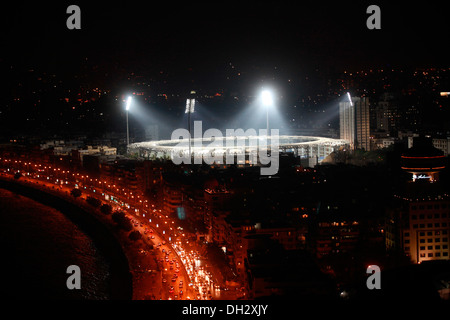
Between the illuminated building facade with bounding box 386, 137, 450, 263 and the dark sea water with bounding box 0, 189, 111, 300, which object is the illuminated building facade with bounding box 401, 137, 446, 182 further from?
the dark sea water with bounding box 0, 189, 111, 300

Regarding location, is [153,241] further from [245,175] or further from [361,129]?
[361,129]

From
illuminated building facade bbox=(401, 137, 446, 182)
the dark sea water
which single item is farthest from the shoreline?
illuminated building facade bbox=(401, 137, 446, 182)

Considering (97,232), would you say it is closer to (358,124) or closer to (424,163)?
(424,163)

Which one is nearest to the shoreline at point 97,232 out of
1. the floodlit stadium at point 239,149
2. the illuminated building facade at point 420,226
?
the floodlit stadium at point 239,149

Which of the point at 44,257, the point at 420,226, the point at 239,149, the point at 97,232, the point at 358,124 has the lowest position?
the point at 44,257

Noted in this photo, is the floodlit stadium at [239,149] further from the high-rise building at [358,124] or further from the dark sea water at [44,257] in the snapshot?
the dark sea water at [44,257]

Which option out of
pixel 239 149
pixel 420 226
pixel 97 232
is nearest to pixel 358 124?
pixel 239 149
